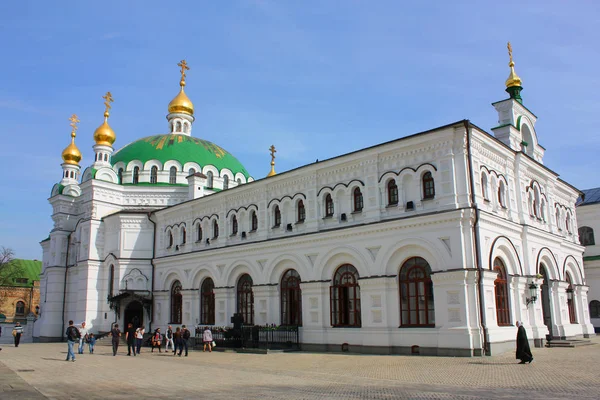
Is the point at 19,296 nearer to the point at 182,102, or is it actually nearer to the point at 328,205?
the point at 182,102

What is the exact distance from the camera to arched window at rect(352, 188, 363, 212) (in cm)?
2267

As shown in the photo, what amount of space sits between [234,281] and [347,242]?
26.1 ft

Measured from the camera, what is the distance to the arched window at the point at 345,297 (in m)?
22.2

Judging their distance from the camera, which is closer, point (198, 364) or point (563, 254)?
point (198, 364)

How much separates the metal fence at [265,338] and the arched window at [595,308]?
1975 centimetres

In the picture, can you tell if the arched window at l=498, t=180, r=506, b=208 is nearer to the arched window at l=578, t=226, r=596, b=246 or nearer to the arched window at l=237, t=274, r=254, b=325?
the arched window at l=237, t=274, r=254, b=325

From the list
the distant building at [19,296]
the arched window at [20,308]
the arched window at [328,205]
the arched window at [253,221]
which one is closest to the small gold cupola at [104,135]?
the arched window at [253,221]

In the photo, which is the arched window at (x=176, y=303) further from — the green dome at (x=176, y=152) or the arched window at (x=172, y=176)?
the green dome at (x=176, y=152)

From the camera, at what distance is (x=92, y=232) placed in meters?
33.9

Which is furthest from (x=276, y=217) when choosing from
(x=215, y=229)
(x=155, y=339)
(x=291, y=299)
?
(x=155, y=339)

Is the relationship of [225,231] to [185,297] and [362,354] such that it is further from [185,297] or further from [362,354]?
[362,354]

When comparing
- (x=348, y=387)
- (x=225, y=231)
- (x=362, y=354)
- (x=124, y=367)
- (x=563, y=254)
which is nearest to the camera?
(x=348, y=387)

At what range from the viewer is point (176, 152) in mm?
38562

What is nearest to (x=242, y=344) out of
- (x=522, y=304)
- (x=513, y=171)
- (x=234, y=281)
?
(x=234, y=281)
